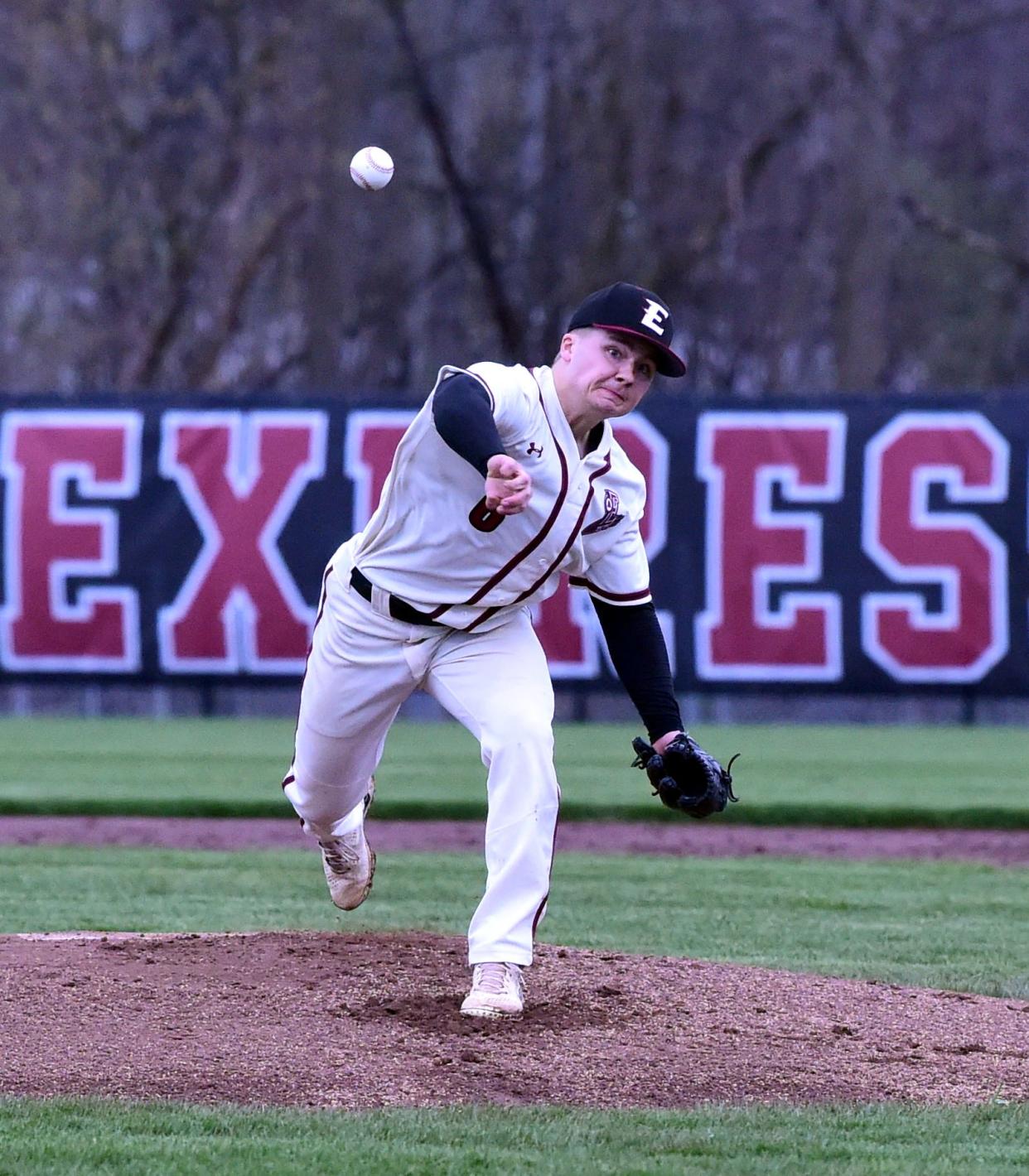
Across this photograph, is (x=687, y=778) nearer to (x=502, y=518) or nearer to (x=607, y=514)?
(x=607, y=514)

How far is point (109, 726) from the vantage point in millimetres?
13555

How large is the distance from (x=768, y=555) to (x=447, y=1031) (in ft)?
29.2

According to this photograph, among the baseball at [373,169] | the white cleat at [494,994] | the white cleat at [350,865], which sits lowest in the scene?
the white cleat at [494,994]

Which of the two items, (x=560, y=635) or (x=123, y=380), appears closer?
(x=560, y=635)

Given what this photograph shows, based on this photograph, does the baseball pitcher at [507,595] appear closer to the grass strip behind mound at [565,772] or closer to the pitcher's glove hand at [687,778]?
the pitcher's glove hand at [687,778]

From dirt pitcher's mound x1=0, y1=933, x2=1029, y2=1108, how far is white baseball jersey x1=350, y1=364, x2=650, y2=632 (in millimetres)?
929

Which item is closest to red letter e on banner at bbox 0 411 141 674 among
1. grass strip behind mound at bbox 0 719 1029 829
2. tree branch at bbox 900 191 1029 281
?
grass strip behind mound at bbox 0 719 1029 829

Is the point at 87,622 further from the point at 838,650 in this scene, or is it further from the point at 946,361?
the point at 946,361

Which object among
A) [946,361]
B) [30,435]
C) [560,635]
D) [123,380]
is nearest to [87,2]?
[123,380]

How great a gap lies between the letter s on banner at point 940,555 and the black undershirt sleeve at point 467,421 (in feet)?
29.2

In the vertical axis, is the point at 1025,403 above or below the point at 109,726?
above

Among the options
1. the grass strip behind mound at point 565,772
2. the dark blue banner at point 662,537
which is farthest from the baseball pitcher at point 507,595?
the dark blue banner at point 662,537

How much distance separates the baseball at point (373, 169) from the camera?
573 cm

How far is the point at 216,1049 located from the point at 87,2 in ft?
69.3
